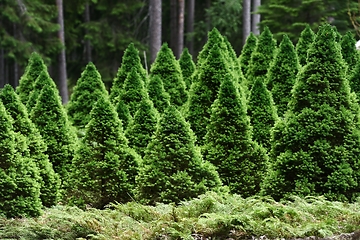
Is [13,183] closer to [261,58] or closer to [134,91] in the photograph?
[134,91]

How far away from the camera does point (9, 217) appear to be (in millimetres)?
7348

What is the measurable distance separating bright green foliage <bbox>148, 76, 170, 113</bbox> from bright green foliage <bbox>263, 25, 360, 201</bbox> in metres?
3.87

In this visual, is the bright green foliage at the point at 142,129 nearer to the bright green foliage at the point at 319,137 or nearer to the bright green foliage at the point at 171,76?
the bright green foliage at the point at 319,137

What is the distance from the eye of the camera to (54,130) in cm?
991

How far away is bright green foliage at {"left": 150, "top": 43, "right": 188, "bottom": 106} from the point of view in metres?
13.0

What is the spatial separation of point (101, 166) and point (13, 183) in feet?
4.97

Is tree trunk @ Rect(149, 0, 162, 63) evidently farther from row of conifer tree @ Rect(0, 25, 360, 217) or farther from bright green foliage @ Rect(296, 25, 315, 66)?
row of conifer tree @ Rect(0, 25, 360, 217)

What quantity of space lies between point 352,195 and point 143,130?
3.57m

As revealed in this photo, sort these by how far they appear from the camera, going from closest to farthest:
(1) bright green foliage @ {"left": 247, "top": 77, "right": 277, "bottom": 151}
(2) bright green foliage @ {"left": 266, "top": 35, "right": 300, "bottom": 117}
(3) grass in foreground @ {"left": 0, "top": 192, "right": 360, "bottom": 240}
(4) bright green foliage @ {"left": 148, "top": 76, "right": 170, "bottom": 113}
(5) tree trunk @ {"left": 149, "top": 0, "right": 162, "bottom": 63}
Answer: (3) grass in foreground @ {"left": 0, "top": 192, "right": 360, "bottom": 240} < (1) bright green foliage @ {"left": 247, "top": 77, "right": 277, "bottom": 151} < (4) bright green foliage @ {"left": 148, "top": 76, "right": 170, "bottom": 113} < (2) bright green foliage @ {"left": 266, "top": 35, "right": 300, "bottom": 117} < (5) tree trunk @ {"left": 149, "top": 0, "right": 162, "bottom": 63}

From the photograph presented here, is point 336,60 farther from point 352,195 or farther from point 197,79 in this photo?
point 197,79

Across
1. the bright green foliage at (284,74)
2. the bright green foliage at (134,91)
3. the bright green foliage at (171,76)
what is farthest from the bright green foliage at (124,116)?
the bright green foliage at (284,74)

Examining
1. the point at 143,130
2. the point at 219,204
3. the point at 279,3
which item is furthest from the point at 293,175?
the point at 279,3

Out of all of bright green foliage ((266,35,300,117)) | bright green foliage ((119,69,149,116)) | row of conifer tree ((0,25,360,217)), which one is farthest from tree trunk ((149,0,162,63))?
row of conifer tree ((0,25,360,217))

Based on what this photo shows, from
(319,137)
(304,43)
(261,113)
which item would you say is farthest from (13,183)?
(304,43)
